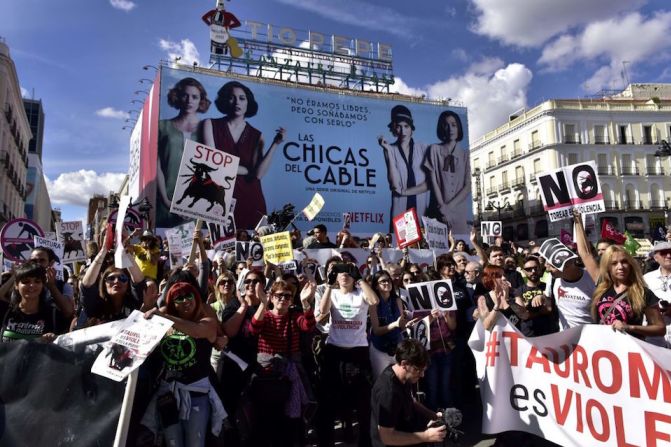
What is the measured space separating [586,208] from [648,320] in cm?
237

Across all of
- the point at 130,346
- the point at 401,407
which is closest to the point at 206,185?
the point at 130,346

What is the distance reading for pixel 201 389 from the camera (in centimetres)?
339

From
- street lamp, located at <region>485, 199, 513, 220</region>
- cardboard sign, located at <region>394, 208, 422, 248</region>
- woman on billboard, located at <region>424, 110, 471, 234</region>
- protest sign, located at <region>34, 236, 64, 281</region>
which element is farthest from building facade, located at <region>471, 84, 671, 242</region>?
protest sign, located at <region>34, 236, 64, 281</region>

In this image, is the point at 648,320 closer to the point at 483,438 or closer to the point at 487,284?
the point at 487,284

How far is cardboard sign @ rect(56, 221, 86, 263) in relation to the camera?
27.5ft

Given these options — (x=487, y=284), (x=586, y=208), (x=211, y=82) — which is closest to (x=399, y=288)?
(x=487, y=284)

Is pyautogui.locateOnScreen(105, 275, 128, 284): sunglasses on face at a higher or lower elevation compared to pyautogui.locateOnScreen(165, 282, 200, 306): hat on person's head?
higher

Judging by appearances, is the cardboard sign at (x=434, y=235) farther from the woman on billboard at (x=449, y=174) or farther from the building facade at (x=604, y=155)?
the building facade at (x=604, y=155)

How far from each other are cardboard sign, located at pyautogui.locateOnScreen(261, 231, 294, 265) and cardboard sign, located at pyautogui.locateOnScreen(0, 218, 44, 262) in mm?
3567

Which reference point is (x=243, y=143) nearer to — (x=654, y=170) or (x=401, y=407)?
(x=401, y=407)

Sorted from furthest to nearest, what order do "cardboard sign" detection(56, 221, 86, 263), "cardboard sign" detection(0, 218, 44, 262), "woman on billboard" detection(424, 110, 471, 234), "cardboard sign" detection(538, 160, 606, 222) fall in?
1. "woman on billboard" detection(424, 110, 471, 234)
2. "cardboard sign" detection(56, 221, 86, 263)
3. "cardboard sign" detection(0, 218, 44, 262)
4. "cardboard sign" detection(538, 160, 606, 222)

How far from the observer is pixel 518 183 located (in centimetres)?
4616

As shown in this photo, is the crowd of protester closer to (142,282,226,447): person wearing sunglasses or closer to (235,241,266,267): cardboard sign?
(142,282,226,447): person wearing sunglasses

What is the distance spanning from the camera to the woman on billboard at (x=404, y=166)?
3244 cm
